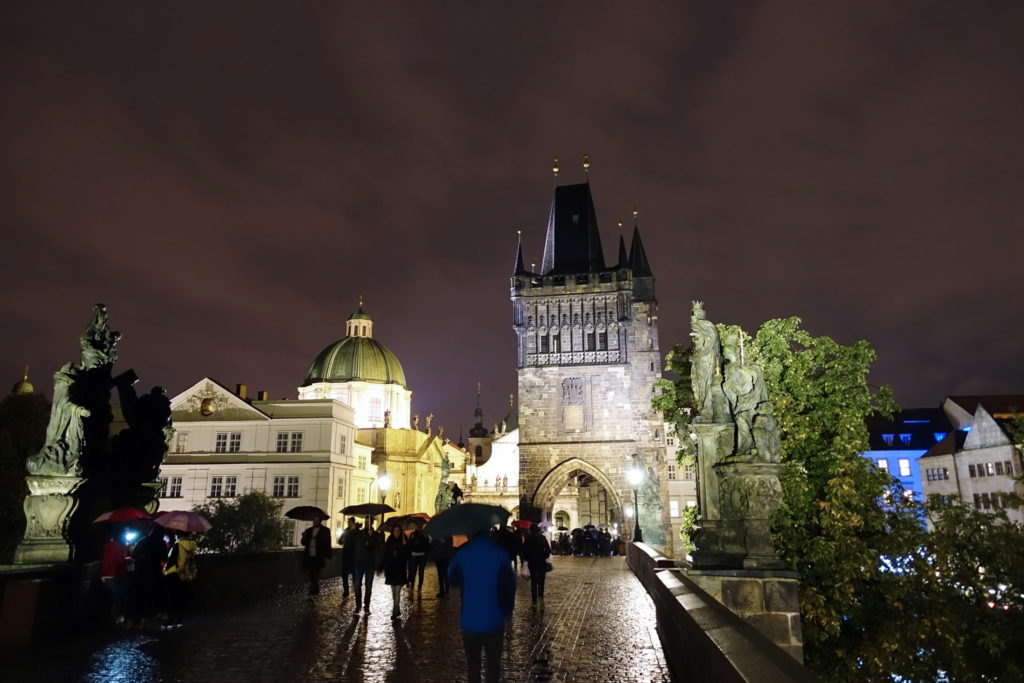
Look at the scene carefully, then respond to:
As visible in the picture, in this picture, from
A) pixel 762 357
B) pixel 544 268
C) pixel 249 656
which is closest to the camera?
pixel 249 656

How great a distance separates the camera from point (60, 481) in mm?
9977

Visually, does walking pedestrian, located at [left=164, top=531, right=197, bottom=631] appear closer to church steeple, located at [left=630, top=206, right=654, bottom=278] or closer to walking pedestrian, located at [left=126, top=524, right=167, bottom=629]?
walking pedestrian, located at [left=126, top=524, right=167, bottom=629]

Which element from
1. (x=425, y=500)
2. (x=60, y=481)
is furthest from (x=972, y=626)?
(x=425, y=500)

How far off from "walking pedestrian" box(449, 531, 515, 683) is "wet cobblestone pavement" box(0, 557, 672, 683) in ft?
5.17

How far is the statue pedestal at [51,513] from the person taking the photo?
32.5 ft

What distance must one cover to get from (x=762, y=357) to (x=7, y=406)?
122ft

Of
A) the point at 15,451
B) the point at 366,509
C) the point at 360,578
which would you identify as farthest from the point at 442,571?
the point at 15,451

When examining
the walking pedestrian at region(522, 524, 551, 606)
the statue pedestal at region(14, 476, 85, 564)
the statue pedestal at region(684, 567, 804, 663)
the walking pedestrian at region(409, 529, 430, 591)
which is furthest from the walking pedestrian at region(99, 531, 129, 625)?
the statue pedestal at region(684, 567, 804, 663)

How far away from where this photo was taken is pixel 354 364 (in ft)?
223

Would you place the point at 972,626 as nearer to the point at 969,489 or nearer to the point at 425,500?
the point at 969,489

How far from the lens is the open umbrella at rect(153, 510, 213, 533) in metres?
11.9

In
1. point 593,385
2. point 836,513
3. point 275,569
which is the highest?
point 593,385

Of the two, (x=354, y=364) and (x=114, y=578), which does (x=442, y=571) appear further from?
(x=354, y=364)

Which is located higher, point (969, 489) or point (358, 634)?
point (969, 489)
